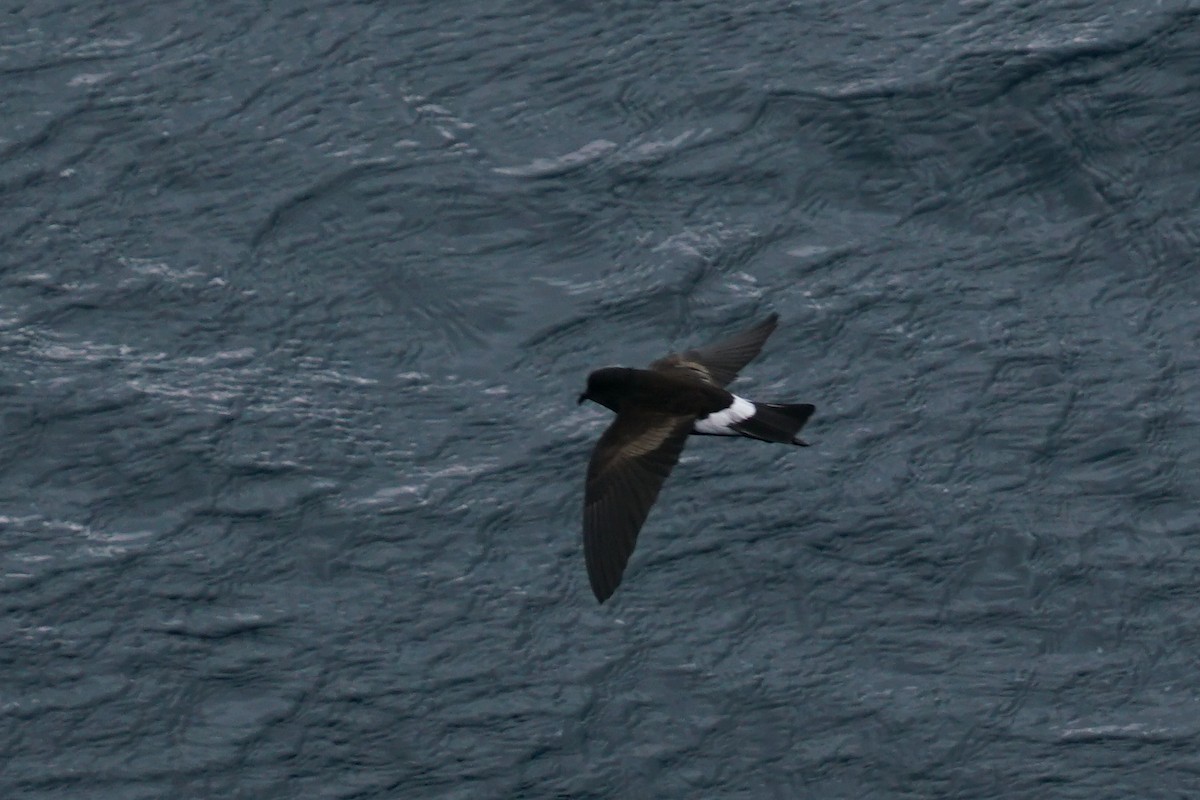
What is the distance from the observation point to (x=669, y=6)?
20.8 metres

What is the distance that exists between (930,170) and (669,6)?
3.36 m

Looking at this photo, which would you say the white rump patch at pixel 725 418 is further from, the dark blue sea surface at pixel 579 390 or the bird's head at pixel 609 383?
the dark blue sea surface at pixel 579 390

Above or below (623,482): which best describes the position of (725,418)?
above

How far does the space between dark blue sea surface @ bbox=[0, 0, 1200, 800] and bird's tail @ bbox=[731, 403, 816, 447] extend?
2204 millimetres

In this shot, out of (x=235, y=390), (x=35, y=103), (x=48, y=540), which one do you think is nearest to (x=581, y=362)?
(x=235, y=390)

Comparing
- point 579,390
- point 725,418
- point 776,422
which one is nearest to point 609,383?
point 725,418

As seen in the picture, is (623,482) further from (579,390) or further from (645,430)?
(579,390)

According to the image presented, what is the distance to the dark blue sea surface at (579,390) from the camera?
1540 centimetres

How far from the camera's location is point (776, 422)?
559 inches

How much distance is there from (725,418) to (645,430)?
527mm

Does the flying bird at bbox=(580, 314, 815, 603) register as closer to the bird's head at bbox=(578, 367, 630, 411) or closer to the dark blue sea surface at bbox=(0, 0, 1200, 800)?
the bird's head at bbox=(578, 367, 630, 411)

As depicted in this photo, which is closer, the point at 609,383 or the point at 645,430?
the point at 645,430

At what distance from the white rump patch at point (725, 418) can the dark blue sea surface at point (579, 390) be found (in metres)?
2.08

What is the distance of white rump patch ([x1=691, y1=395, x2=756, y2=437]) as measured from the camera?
47.0ft
